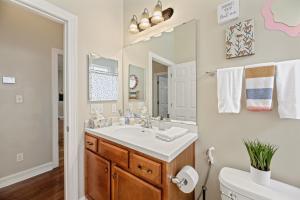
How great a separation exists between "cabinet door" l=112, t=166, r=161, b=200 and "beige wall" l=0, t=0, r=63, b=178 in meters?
1.81

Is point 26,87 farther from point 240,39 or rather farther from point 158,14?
point 240,39

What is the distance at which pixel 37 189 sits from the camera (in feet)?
6.72

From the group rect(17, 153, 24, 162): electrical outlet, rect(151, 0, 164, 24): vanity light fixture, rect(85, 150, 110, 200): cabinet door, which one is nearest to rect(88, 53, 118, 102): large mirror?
rect(85, 150, 110, 200): cabinet door

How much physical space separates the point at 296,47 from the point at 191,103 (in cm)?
85

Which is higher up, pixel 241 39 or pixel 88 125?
pixel 241 39

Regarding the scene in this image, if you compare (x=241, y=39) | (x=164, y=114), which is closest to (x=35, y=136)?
(x=164, y=114)

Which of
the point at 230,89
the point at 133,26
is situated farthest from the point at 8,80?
the point at 230,89

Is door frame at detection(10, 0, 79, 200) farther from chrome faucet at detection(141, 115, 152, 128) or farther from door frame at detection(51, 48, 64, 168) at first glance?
door frame at detection(51, 48, 64, 168)

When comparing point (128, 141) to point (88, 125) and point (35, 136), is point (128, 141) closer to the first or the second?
point (88, 125)

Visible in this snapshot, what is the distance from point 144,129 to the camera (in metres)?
1.80

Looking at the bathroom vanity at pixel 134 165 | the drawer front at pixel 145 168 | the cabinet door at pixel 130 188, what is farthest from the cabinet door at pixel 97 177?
the drawer front at pixel 145 168

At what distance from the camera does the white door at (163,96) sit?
175cm

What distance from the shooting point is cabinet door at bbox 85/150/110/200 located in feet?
4.84

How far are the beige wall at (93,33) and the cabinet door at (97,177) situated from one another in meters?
0.08
